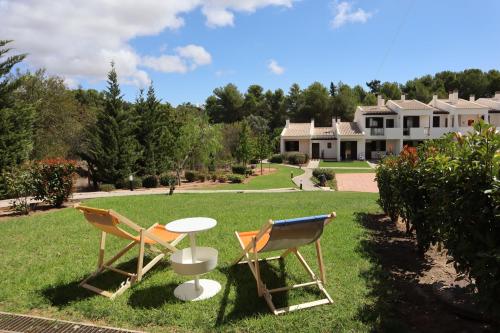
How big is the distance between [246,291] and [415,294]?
198cm

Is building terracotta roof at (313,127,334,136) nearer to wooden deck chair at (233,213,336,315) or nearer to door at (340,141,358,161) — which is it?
door at (340,141,358,161)

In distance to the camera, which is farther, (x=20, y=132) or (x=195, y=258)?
(x=20, y=132)

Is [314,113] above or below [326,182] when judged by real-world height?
above

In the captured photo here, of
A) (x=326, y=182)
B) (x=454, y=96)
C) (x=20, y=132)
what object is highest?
(x=454, y=96)

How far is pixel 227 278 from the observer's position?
4883 mm

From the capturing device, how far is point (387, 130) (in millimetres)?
40156

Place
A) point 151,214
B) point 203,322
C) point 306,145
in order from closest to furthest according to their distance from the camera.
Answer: point 203,322
point 151,214
point 306,145

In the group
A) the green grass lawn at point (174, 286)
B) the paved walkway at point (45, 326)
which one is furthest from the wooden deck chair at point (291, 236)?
the paved walkway at point (45, 326)

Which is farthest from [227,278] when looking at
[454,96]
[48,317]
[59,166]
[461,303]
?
[454,96]

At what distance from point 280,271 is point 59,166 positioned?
28.3 feet

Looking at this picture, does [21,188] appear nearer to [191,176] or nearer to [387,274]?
[387,274]

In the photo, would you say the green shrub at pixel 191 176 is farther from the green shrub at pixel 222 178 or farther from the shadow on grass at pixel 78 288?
the shadow on grass at pixel 78 288

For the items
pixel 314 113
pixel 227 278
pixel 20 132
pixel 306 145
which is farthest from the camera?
pixel 314 113

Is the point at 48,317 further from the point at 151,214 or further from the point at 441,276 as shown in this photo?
the point at 151,214
